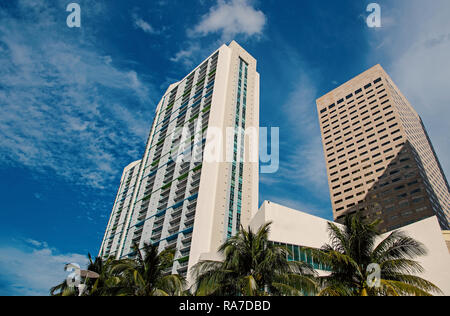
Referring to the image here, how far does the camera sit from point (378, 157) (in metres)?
107

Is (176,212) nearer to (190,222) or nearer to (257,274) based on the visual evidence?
(190,222)

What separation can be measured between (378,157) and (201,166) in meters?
74.7

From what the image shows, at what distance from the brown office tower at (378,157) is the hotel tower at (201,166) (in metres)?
52.9

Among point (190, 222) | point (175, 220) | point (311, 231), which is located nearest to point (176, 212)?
point (175, 220)

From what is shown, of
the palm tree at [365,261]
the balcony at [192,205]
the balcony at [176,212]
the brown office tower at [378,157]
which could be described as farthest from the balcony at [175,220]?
the brown office tower at [378,157]

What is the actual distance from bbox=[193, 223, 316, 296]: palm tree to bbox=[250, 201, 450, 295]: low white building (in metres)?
12.7

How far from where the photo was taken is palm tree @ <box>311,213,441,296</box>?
15773 mm

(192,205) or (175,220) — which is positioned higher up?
(192,205)

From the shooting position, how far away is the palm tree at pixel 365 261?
15773 mm

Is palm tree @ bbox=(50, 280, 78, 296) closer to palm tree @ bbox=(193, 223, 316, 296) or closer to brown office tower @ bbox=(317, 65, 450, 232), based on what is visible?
palm tree @ bbox=(193, 223, 316, 296)

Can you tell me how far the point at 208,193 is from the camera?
59.9 meters

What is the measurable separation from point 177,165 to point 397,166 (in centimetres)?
7651
